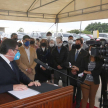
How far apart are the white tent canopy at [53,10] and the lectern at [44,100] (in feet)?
15.0

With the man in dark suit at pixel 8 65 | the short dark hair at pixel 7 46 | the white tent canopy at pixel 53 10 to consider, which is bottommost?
the man in dark suit at pixel 8 65

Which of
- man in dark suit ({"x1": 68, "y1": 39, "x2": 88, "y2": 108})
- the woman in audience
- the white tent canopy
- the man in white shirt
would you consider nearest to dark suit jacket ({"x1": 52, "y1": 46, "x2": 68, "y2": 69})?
the woman in audience

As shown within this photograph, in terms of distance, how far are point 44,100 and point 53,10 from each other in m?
6.53

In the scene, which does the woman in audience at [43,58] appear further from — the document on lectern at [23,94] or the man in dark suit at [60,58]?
the document on lectern at [23,94]

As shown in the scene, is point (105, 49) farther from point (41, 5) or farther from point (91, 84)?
point (41, 5)

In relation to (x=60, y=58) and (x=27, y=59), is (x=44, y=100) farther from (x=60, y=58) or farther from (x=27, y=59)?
(x=60, y=58)

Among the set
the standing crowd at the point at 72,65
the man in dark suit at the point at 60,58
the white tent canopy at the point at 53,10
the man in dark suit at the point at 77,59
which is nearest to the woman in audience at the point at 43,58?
the standing crowd at the point at 72,65

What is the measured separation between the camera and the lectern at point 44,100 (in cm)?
99

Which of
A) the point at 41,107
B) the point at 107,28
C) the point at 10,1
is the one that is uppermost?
the point at 10,1

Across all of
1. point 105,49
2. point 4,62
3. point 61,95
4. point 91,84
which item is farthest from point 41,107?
point 91,84

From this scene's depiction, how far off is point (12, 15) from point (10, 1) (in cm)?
82

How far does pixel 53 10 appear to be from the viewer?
23.3 ft

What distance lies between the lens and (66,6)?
6.87 m

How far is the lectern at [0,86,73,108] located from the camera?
3.23 ft
